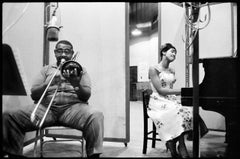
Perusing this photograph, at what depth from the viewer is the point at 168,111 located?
91.8 inches

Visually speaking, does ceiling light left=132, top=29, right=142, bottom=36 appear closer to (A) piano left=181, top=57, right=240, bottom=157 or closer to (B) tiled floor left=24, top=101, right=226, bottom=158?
(B) tiled floor left=24, top=101, right=226, bottom=158

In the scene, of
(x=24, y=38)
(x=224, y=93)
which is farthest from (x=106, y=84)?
(x=224, y=93)

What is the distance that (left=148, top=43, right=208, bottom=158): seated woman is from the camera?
7.25ft

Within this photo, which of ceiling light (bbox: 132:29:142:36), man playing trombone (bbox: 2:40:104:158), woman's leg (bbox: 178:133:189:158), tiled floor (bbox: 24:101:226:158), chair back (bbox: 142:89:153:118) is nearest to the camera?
man playing trombone (bbox: 2:40:104:158)

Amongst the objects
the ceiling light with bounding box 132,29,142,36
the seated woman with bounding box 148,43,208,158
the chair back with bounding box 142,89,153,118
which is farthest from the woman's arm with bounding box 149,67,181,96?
the ceiling light with bounding box 132,29,142,36

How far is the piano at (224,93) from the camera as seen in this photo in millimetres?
1705

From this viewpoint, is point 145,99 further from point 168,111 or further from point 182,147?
point 182,147

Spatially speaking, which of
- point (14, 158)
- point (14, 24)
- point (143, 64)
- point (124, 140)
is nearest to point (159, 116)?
point (124, 140)

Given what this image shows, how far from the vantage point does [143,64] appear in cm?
819

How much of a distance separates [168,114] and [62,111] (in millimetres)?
1009

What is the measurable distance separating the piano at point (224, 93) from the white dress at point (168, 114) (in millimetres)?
345

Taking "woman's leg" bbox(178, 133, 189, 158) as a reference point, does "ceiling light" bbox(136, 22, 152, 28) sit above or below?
above

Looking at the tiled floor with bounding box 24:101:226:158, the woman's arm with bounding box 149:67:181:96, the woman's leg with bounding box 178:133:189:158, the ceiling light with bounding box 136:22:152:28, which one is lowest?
the tiled floor with bounding box 24:101:226:158

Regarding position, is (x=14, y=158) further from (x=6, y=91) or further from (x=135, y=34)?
(x=135, y=34)
